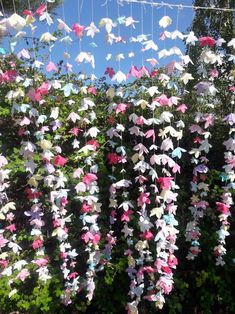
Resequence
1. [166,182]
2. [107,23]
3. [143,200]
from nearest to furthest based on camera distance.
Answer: [107,23] < [166,182] < [143,200]

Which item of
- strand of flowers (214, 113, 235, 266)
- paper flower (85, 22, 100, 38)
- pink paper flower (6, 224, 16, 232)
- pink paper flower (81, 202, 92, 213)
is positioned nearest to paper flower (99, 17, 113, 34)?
paper flower (85, 22, 100, 38)

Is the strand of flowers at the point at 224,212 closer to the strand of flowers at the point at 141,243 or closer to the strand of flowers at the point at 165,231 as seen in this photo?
the strand of flowers at the point at 165,231

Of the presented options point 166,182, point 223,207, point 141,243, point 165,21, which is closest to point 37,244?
point 141,243

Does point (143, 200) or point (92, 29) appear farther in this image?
point (143, 200)

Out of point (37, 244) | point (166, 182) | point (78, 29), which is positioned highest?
point (78, 29)

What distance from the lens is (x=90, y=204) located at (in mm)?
2984

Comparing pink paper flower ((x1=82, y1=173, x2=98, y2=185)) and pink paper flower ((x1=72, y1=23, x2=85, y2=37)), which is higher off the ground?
pink paper flower ((x1=72, y1=23, x2=85, y2=37))

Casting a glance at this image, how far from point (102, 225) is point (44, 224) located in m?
0.48

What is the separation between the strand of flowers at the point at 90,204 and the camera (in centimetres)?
294

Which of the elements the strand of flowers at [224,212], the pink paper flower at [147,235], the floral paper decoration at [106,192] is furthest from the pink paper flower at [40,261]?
the strand of flowers at [224,212]

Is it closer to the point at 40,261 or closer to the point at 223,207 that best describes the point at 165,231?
the point at 223,207

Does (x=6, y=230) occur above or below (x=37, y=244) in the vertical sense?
above

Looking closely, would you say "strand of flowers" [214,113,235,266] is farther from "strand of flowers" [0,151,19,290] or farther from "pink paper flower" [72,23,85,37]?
"strand of flowers" [0,151,19,290]

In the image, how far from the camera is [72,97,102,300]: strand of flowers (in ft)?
9.66
